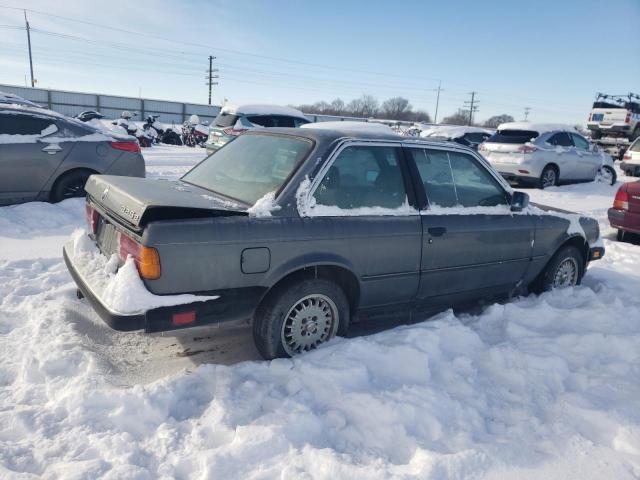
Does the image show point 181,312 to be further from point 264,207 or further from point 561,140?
point 561,140

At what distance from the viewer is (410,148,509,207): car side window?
3873 millimetres

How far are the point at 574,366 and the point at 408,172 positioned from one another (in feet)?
6.05

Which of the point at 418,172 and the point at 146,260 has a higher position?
the point at 418,172

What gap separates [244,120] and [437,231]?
11.2m

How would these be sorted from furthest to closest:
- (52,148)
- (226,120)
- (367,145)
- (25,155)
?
(226,120) < (52,148) < (25,155) < (367,145)

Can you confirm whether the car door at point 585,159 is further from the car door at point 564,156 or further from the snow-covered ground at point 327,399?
the snow-covered ground at point 327,399

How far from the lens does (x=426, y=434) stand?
2689 millimetres

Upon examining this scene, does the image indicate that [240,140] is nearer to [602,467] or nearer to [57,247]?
[57,247]

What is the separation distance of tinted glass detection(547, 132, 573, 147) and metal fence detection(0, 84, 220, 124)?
2729cm

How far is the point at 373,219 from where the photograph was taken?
11.5ft

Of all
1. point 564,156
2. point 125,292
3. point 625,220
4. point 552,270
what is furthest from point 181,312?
point 564,156

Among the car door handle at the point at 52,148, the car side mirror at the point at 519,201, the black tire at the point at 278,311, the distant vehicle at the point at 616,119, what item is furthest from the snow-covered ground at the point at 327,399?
the distant vehicle at the point at 616,119

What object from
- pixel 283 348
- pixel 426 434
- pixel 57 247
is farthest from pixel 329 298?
pixel 57 247

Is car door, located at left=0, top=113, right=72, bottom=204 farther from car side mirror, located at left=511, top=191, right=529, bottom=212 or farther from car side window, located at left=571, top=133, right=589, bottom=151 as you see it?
car side window, located at left=571, top=133, right=589, bottom=151
